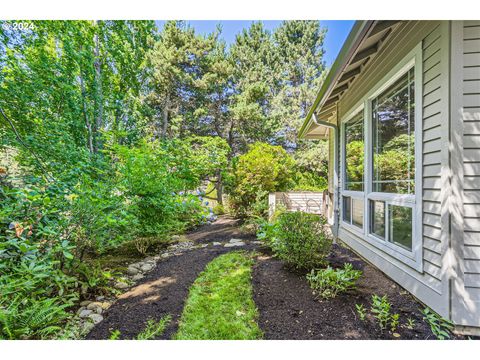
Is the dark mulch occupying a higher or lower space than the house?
lower

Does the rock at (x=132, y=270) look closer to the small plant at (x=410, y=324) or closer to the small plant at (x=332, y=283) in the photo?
the small plant at (x=332, y=283)

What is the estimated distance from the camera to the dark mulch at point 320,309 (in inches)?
→ 69.7

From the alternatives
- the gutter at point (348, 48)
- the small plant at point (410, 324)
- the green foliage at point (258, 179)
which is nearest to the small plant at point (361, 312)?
the small plant at point (410, 324)

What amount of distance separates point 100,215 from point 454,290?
3.44 m

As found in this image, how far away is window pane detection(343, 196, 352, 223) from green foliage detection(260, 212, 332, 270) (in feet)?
4.88

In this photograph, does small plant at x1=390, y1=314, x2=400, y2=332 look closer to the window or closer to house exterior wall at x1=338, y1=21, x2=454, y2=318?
house exterior wall at x1=338, y1=21, x2=454, y2=318

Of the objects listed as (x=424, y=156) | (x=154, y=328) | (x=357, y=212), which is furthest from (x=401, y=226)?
(x=154, y=328)

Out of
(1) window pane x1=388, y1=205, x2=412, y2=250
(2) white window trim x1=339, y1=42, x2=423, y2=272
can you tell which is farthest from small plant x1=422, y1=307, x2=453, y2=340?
(1) window pane x1=388, y1=205, x2=412, y2=250

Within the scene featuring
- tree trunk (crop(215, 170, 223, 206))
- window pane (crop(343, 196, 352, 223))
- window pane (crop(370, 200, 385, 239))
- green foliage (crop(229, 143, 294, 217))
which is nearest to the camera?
window pane (crop(370, 200, 385, 239))

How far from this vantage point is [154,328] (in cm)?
188

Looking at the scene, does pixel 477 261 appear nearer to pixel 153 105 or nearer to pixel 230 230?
pixel 230 230

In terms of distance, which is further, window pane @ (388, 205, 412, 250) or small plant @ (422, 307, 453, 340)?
window pane @ (388, 205, 412, 250)

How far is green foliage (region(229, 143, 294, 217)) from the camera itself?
22.3 feet
